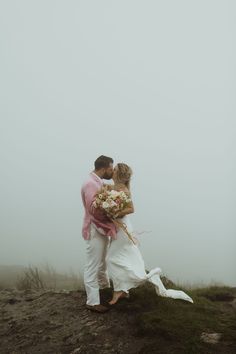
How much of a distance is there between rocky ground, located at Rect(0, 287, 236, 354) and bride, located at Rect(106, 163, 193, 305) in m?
0.25

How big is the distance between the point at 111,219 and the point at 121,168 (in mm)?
1030

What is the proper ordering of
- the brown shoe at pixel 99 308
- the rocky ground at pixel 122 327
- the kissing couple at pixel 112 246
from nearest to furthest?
the rocky ground at pixel 122 327, the brown shoe at pixel 99 308, the kissing couple at pixel 112 246

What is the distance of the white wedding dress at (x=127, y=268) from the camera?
7.89 metres

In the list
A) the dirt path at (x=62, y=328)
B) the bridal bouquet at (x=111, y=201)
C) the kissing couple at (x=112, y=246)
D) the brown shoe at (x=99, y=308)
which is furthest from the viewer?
the kissing couple at (x=112, y=246)

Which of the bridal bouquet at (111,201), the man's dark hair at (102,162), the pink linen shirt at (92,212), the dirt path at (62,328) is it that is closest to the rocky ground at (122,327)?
the dirt path at (62,328)

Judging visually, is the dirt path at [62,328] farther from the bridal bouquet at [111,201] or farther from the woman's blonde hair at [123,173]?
the woman's blonde hair at [123,173]

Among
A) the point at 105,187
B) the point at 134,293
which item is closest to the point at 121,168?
the point at 105,187

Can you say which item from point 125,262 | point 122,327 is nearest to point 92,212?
point 125,262

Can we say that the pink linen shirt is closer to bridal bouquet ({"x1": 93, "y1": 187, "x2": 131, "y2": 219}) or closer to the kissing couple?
the kissing couple

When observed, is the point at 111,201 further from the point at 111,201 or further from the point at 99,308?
the point at 99,308

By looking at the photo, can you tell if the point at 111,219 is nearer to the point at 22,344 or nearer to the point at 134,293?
the point at 134,293

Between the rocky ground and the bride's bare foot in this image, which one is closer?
the rocky ground

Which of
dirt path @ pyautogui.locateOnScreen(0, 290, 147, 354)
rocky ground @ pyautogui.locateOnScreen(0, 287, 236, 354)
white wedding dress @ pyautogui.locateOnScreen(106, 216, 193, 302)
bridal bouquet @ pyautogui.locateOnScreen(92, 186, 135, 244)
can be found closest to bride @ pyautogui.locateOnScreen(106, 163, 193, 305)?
white wedding dress @ pyautogui.locateOnScreen(106, 216, 193, 302)

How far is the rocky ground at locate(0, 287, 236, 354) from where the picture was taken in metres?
6.41
